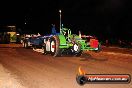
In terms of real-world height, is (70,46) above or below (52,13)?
below

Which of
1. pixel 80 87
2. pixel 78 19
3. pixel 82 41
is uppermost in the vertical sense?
pixel 78 19

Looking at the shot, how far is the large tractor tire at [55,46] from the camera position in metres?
19.4

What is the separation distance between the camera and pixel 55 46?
64.3 ft

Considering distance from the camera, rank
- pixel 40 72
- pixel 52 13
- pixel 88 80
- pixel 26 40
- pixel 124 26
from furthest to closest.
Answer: pixel 52 13 < pixel 124 26 < pixel 26 40 < pixel 40 72 < pixel 88 80

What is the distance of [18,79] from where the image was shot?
12.1 m

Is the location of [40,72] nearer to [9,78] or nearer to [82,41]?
[9,78]

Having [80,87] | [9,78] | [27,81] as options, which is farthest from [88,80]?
[9,78]

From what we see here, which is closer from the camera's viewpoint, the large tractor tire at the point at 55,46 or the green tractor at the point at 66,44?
the large tractor tire at the point at 55,46

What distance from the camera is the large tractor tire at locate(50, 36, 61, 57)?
63.7ft

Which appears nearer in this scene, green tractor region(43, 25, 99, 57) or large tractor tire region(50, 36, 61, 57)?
Result: large tractor tire region(50, 36, 61, 57)

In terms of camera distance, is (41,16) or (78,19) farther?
(41,16)

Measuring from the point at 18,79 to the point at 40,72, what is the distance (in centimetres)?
175

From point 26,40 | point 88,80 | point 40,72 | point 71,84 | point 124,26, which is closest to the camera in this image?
point 88,80

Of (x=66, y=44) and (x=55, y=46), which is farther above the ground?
(x=66, y=44)
